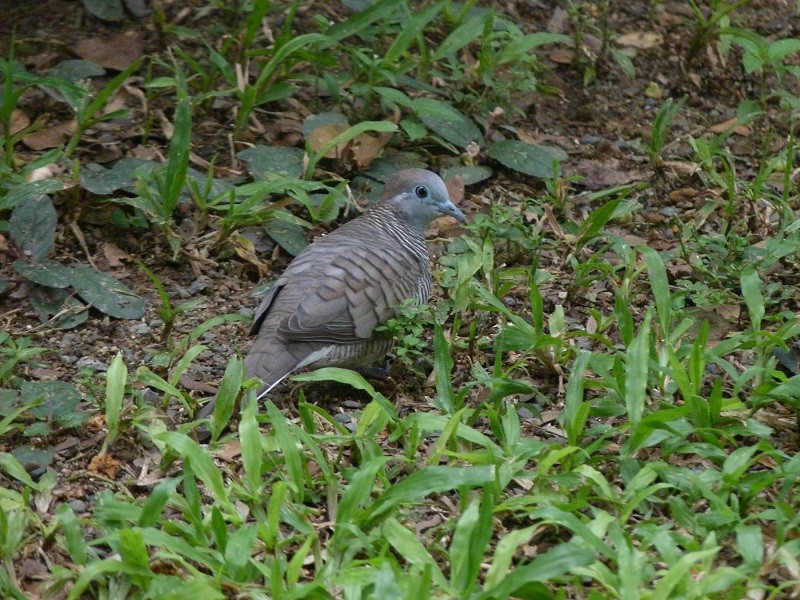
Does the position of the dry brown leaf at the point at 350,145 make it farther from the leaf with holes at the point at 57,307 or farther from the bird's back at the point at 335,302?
the leaf with holes at the point at 57,307

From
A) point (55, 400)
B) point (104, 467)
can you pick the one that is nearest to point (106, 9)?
point (55, 400)

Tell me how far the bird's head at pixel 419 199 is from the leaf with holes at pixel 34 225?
1.56 meters

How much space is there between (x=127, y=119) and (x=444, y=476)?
3317mm

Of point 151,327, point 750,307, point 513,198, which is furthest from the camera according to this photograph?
point 513,198

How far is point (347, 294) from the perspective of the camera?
4.64 meters

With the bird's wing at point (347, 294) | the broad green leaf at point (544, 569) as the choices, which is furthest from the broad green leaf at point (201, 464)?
the broad green leaf at point (544, 569)

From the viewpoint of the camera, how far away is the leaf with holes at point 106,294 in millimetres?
4984

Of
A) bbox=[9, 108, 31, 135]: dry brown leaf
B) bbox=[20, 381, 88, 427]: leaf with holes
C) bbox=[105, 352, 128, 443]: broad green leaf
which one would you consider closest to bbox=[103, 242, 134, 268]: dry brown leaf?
bbox=[9, 108, 31, 135]: dry brown leaf

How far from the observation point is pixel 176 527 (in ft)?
11.7

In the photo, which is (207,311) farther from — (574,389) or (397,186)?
(574,389)

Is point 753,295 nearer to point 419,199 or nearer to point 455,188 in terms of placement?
point 419,199

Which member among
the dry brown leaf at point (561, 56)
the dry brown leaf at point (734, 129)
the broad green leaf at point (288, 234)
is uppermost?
the dry brown leaf at point (734, 129)

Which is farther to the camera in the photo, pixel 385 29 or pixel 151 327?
pixel 385 29

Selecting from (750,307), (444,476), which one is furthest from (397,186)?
(444,476)
